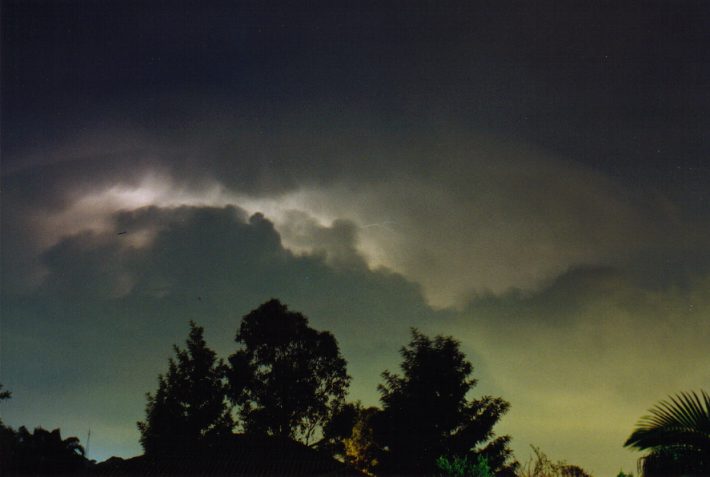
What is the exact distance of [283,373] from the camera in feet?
148

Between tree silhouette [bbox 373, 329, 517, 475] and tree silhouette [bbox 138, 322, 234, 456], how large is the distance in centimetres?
1328

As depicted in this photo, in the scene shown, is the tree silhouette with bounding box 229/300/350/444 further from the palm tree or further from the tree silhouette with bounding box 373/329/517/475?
the palm tree

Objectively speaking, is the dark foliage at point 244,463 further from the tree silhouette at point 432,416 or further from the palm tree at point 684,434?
the palm tree at point 684,434

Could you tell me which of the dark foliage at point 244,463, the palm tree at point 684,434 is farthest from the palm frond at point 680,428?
the dark foliage at point 244,463

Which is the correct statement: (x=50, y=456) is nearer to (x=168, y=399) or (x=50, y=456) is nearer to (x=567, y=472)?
(x=168, y=399)

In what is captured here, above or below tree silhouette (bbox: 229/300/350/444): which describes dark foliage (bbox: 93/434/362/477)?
below

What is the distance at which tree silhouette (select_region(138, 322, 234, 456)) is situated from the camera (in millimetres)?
45031

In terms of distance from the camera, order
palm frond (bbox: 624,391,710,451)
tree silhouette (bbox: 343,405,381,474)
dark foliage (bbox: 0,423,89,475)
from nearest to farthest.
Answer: palm frond (bbox: 624,391,710,451) → dark foliage (bbox: 0,423,89,475) → tree silhouette (bbox: 343,405,381,474)

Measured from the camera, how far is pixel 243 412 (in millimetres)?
44688

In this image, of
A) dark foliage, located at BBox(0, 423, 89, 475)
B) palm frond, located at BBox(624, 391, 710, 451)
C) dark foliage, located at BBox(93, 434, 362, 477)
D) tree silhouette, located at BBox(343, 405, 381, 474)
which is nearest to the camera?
palm frond, located at BBox(624, 391, 710, 451)

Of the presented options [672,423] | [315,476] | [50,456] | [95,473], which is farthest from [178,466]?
[672,423]

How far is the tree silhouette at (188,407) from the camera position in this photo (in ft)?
148

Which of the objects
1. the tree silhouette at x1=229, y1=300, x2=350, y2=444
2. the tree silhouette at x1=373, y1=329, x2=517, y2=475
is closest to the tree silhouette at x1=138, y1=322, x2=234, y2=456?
the tree silhouette at x1=229, y1=300, x2=350, y2=444

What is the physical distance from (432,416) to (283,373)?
486 inches
